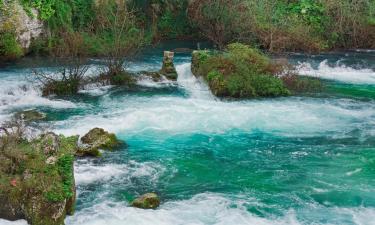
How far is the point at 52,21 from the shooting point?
22984 millimetres

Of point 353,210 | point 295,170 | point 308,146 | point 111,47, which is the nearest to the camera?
point 353,210

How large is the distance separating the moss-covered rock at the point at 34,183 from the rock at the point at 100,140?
253 cm

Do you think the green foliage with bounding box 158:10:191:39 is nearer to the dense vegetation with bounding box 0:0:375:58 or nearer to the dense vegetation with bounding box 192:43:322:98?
the dense vegetation with bounding box 0:0:375:58

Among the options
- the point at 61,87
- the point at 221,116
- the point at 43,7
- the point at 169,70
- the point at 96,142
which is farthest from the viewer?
the point at 43,7

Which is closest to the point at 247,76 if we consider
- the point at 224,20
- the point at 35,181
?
the point at 224,20

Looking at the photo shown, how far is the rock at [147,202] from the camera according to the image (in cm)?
968

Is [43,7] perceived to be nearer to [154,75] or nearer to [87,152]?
[154,75]

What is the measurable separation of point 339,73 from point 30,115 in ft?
42.4

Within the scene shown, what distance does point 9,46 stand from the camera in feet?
67.3

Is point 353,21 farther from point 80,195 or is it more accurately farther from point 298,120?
point 80,195

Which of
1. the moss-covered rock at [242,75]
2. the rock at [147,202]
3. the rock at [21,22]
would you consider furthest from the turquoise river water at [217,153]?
the rock at [21,22]

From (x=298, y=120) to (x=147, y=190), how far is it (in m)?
6.56

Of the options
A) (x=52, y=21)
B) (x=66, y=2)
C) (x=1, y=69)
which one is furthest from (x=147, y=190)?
(x=66, y=2)

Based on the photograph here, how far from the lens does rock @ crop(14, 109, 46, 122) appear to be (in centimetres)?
1472
